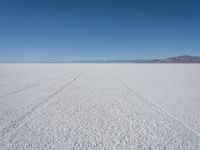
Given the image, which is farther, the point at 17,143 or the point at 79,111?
the point at 79,111

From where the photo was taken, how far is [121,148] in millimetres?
2428

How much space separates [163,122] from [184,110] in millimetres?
1285

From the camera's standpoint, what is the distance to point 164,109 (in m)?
4.35

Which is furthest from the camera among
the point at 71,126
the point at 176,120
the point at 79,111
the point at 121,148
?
the point at 79,111

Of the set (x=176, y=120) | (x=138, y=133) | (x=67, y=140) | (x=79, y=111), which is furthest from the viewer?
(x=79, y=111)

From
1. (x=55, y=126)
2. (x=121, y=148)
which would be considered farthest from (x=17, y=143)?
(x=121, y=148)

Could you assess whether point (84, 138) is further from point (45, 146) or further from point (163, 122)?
point (163, 122)

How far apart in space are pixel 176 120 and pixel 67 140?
2.51 metres

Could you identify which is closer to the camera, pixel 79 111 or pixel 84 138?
pixel 84 138

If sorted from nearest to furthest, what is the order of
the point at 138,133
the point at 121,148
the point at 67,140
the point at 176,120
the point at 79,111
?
the point at 121,148
the point at 67,140
the point at 138,133
the point at 176,120
the point at 79,111

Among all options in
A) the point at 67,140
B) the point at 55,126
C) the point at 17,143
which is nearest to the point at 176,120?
the point at 67,140

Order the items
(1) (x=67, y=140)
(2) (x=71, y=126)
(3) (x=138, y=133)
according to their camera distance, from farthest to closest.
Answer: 1. (2) (x=71, y=126)
2. (3) (x=138, y=133)
3. (1) (x=67, y=140)

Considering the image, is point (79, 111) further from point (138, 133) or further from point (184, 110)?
point (184, 110)

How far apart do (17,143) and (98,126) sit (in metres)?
1.51
